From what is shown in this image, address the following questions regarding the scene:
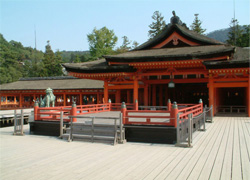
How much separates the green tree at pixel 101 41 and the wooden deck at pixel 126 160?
4873 centimetres

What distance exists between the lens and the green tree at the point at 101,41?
58531 millimetres

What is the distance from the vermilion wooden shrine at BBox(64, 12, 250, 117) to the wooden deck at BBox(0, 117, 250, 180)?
8.00 metres

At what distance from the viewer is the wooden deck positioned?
6.32 m

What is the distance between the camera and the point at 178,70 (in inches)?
794

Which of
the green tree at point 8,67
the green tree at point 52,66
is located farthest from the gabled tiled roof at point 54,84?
the green tree at point 52,66

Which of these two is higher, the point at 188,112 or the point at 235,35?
the point at 235,35

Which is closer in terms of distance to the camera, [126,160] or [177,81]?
[126,160]

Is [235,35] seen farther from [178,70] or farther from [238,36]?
[178,70]

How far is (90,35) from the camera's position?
59688 millimetres

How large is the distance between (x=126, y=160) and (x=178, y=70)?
45.1 feet

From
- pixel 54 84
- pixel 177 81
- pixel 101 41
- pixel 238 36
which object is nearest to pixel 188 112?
pixel 177 81

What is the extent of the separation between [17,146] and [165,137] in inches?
250

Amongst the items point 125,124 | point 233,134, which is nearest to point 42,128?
point 125,124

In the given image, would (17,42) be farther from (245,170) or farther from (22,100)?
(245,170)
